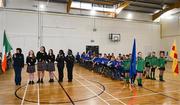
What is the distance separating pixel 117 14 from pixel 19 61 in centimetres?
1450

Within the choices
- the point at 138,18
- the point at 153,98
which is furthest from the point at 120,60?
the point at 138,18

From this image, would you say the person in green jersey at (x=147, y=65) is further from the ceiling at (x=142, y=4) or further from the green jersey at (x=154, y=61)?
the ceiling at (x=142, y=4)

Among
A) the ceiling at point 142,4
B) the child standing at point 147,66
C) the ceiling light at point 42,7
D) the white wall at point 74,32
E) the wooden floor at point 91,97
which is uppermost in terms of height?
the ceiling at point 142,4

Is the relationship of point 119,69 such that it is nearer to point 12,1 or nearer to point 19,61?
point 19,61

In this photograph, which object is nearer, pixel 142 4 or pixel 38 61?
pixel 38 61

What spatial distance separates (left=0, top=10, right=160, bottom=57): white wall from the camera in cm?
1609

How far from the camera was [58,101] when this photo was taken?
5145 millimetres

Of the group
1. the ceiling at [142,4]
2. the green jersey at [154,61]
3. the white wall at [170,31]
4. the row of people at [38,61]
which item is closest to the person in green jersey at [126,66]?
the green jersey at [154,61]

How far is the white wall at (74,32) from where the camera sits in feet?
52.8

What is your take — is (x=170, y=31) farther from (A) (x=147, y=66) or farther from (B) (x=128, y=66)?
(B) (x=128, y=66)

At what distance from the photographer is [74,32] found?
18.1m

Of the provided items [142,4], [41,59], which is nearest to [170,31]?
[142,4]

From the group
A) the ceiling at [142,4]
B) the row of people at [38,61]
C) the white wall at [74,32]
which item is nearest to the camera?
the row of people at [38,61]

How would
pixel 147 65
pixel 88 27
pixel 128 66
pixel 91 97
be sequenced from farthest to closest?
1. pixel 88 27
2. pixel 147 65
3. pixel 128 66
4. pixel 91 97
